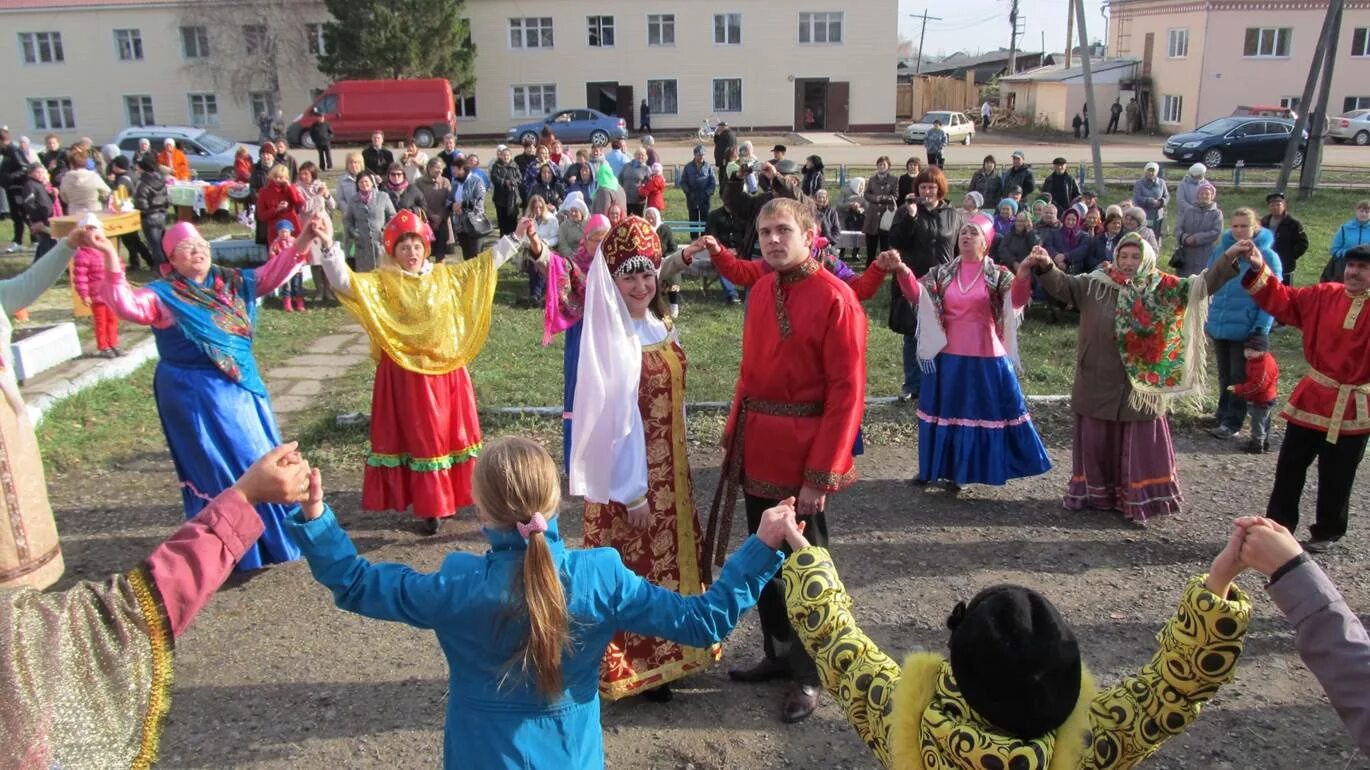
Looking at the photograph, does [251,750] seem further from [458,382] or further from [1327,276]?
[1327,276]

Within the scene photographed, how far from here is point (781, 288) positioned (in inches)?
150

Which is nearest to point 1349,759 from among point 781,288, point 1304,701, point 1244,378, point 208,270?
point 1304,701

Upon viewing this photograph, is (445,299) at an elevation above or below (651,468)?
above

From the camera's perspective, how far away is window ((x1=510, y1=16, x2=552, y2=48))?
37.3 meters

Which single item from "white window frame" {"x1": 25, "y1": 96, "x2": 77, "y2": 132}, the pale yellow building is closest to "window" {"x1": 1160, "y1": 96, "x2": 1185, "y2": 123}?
the pale yellow building

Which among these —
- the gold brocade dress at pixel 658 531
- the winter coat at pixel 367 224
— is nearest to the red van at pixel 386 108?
the winter coat at pixel 367 224

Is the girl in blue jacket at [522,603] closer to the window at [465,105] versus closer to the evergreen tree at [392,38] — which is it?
the evergreen tree at [392,38]

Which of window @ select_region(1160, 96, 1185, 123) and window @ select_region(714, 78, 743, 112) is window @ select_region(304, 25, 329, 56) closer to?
window @ select_region(714, 78, 743, 112)

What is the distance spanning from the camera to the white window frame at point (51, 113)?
37938 mm

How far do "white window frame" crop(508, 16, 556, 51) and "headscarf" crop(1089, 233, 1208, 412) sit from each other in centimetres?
3479

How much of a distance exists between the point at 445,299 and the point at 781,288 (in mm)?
2526

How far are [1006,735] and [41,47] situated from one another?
45449 mm

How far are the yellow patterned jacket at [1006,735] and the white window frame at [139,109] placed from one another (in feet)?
139

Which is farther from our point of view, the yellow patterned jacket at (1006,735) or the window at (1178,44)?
the window at (1178,44)
